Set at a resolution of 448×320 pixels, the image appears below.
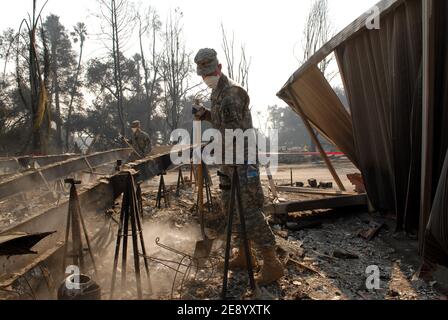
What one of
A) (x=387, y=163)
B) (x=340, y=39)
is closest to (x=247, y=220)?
(x=387, y=163)

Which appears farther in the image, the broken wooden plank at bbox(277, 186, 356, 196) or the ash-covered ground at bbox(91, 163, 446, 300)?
the broken wooden plank at bbox(277, 186, 356, 196)

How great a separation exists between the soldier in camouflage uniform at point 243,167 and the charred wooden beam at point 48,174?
8.39 feet

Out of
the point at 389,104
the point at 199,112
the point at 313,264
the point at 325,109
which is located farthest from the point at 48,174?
the point at 389,104

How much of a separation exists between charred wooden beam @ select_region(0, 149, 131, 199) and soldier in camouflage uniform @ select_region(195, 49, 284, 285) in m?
2.56

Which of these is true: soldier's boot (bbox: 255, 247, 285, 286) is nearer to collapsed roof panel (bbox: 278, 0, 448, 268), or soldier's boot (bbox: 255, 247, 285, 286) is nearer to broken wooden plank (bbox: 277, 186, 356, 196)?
collapsed roof panel (bbox: 278, 0, 448, 268)

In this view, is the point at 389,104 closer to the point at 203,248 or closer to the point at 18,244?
the point at 203,248

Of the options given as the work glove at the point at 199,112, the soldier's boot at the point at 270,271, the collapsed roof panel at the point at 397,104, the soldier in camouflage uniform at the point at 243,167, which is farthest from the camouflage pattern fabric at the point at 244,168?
the collapsed roof panel at the point at 397,104

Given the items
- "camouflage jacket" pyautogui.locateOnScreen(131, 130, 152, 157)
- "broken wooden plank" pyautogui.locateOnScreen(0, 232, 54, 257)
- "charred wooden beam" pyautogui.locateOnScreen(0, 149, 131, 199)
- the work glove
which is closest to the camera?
"broken wooden plank" pyautogui.locateOnScreen(0, 232, 54, 257)

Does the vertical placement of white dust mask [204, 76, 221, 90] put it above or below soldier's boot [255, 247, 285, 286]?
above

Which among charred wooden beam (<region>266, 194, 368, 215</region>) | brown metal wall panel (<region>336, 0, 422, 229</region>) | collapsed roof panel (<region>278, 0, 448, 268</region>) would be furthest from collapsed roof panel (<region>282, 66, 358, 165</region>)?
charred wooden beam (<region>266, 194, 368, 215</region>)

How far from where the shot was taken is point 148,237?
541 cm

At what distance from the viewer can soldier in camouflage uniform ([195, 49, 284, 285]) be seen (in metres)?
3.44
